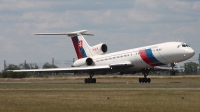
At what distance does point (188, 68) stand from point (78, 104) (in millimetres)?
125926

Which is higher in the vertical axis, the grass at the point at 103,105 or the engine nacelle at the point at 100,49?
the engine nacelle at the point at 100,49

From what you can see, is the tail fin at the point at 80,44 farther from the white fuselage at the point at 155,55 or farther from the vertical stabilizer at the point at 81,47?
the white fuselage at the point at 155,55

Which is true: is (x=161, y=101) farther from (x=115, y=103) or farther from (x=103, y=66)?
(x=103, y=66)

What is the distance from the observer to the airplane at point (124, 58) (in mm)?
51594

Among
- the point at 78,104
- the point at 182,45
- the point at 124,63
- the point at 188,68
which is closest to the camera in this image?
the point at 78,104

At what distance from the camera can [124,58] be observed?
5669 centimetres

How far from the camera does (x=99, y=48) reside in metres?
62.2

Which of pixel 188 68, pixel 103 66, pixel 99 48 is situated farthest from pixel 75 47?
pixel 188 68

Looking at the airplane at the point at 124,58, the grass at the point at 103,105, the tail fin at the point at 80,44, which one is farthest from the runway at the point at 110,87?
the tail fin at the point at 80,44

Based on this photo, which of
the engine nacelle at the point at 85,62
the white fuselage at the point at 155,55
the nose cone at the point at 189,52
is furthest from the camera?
the engine nacelle at the point at 85,62

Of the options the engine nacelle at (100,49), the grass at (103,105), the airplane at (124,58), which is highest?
the engine nacelle at (100,49)

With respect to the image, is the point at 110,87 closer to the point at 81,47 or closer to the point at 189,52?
the point at 189,52

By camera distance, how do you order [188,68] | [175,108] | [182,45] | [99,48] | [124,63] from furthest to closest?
[188,68], [99,48], [124,63], [182,45], [175,108]

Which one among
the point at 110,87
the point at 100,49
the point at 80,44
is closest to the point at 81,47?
the point at 80,44
